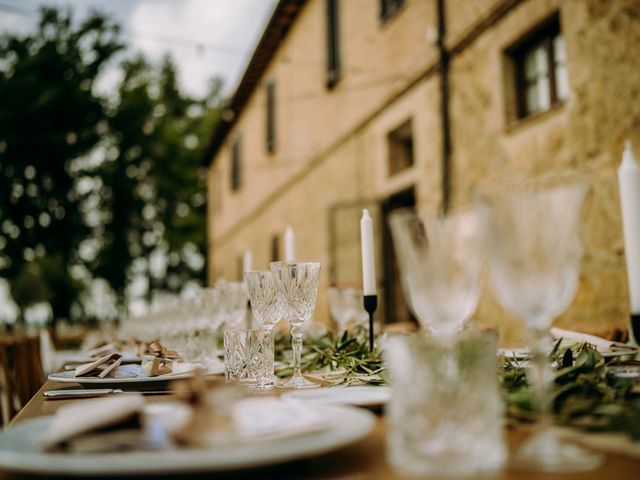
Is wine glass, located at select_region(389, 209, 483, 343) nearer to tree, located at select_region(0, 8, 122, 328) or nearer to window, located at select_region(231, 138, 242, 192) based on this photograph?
window, located at select_region(231, 138, 242, 192)

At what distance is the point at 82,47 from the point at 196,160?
6095mm

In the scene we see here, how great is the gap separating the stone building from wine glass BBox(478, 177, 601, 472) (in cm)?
333

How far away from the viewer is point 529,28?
15.2 ft

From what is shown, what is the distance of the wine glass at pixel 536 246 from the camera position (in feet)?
2.32

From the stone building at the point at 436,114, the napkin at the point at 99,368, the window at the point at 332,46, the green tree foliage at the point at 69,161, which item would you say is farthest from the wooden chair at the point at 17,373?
the green tree foliage at the point at 69,161

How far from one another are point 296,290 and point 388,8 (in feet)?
20.5

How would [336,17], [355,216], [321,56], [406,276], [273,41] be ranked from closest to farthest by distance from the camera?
[406,276] → [355,216] → [336,17] → [321,56] → [273,41]

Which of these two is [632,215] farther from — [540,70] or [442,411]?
[540,70]

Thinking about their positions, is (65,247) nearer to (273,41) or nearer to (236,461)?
(273,41)

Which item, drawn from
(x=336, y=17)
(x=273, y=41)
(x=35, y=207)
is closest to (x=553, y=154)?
(x=336, y=17)

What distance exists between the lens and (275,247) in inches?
461

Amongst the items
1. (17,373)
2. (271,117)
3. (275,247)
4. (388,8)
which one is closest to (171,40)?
(388,8)

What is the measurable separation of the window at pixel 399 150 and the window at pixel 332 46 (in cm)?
158

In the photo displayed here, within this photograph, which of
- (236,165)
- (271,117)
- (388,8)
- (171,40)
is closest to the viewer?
(388,8)
